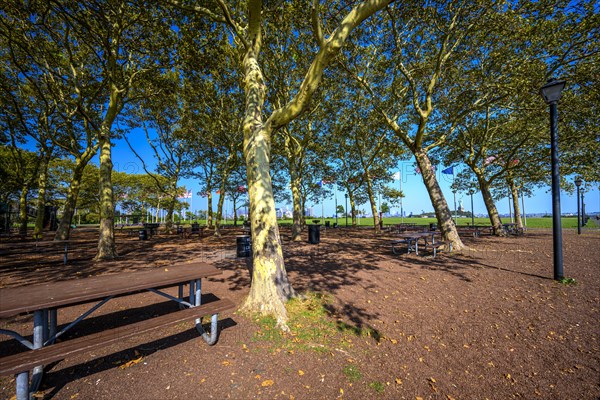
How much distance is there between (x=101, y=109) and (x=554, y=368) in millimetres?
22013

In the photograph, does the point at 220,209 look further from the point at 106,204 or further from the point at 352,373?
the point at 352,373

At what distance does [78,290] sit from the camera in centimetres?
259

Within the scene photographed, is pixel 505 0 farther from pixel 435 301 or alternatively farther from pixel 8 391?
pixel 8 391

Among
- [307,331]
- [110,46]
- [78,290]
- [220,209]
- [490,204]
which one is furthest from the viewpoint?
[220,209]

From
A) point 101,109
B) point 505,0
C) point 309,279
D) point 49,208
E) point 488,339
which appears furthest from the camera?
point 49,208

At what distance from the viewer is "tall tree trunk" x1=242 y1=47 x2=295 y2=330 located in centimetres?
398

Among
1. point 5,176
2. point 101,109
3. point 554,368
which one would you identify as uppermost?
point 101,109

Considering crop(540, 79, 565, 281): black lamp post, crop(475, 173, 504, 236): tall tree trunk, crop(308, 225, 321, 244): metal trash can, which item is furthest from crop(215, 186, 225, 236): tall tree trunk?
crop(475, 173, 504, 236): tall tree trunk

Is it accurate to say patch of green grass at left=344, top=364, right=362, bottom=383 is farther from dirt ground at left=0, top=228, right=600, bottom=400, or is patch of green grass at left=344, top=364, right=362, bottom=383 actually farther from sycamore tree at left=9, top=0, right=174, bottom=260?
sycamore tree at left=9, top=0, right=174, bottom=260

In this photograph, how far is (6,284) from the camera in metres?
5.62

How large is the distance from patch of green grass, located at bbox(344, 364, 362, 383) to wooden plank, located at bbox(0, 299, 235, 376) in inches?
70.0

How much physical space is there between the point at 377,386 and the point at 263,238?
2622 mm

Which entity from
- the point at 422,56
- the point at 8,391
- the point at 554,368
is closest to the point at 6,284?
the point at 8,391

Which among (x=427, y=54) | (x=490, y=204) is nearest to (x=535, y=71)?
(x=427, y=54)
